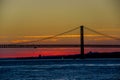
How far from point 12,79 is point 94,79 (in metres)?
5.10

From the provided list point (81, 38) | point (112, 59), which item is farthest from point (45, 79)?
point (81, 38)

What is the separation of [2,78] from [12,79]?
Answer: 1.85 metres

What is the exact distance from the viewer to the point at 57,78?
46094 millimetres

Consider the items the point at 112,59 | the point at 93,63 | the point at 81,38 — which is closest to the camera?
the point at 93,63

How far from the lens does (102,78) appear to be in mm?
46594

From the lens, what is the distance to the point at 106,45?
9988 cm

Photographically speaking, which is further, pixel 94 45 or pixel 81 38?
pixel 94 45

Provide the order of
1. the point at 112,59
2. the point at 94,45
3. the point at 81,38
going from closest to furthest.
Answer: the point at 112,59, the point at 81,38, the point at 94,45

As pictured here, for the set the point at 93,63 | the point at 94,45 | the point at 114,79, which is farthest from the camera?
the point at 94,45

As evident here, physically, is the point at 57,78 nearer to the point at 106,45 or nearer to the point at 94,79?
the point at 94,79

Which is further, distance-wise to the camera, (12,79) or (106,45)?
(106,45)

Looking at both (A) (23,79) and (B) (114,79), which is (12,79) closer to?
(A) (23,79)

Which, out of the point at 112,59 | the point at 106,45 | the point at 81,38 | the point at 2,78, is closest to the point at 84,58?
the point at 112,59

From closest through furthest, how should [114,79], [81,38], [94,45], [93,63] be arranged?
[114,79] → [93,63] → [81,38] → [94,45]
